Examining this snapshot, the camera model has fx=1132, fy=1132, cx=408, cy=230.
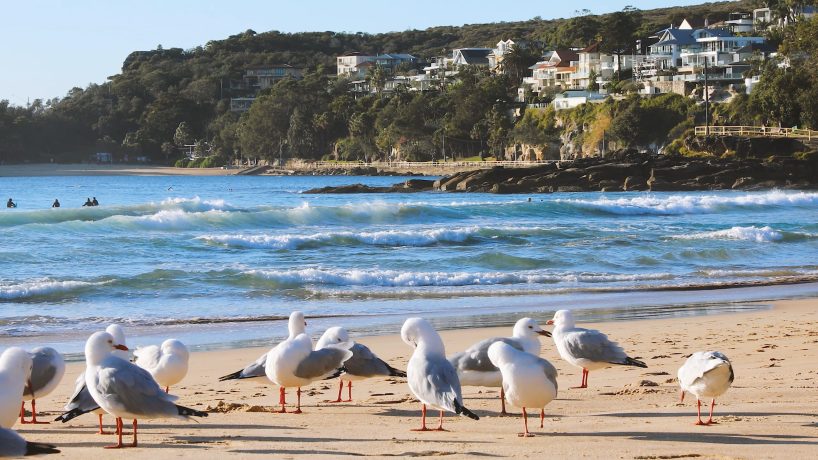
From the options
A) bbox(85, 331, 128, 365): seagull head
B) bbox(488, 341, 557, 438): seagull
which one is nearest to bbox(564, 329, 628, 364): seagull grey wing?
bbox(488, 341, 557, 438): seagull

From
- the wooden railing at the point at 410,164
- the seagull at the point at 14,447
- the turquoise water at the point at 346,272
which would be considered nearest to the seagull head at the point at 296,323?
the turquoise water at the point at 346,272

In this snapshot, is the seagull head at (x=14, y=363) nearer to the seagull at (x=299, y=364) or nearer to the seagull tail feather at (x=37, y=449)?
the seagull tail feather at (x=37, y=449)

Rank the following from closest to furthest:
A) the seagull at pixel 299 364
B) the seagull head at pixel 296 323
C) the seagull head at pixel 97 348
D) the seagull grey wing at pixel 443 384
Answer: the seagull grey wing at pixel 443 384, the seagull head at pixel 97 348, the seagull at pixel 299 364, the seagull head at pixel 296 323

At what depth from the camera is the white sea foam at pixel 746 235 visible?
92.0 feet

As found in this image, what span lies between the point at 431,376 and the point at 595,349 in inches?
81.2

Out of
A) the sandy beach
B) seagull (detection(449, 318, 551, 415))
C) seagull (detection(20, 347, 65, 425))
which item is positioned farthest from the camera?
the sandy beach

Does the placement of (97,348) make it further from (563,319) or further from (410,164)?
(410,164)

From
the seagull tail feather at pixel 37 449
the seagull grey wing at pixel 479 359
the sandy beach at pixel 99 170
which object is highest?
the seagull tail feather at pixel 37 449

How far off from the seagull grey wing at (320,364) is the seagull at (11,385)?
6.92ft

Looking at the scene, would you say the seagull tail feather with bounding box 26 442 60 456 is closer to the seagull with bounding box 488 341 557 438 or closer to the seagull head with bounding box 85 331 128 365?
the seagull head with bounding box 85 331 128 365

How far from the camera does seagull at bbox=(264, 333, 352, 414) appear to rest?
8297mm

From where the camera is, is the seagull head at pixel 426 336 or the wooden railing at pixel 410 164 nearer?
the seagull head at pixel 426 336

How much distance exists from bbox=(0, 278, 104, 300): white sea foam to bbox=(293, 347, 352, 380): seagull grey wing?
35.8 feet

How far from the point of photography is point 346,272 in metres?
20.8
